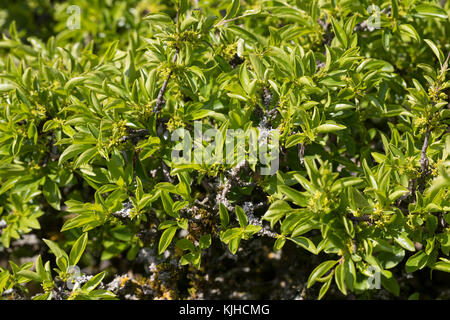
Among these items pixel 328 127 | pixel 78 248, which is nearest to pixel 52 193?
pixel 78 248

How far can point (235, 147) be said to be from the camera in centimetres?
A: 175

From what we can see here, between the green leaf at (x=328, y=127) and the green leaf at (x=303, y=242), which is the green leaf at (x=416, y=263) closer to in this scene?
the green leaf at (x=303, y=242)

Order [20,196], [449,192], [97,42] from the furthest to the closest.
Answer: [97,42], [20,196], [449,192]

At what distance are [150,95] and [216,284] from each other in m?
1.17

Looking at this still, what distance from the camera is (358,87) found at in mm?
1959

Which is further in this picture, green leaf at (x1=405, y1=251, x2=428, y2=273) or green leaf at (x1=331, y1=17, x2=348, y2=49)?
green leaf at (x1=331, y1=17, x2=348, y2=49)

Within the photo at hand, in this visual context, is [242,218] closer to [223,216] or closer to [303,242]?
[223,216]

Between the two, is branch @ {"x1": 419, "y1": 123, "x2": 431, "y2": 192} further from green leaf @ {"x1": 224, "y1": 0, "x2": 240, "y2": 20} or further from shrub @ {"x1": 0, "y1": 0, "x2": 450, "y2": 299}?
green leaf @ {"x1": 224, "y1": 0, "x2": 240, "y2": 20}

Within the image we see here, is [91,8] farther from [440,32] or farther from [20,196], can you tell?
[440,32]

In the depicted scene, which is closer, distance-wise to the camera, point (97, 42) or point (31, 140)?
point (31, 140)

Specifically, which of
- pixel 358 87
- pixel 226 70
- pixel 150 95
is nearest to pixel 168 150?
pixel 150 95

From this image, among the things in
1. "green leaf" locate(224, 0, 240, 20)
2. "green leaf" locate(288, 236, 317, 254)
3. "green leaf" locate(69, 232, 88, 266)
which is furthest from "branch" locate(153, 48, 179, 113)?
"green leaf" locate(288, 236, 317, 254)

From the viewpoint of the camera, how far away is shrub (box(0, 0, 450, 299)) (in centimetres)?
169

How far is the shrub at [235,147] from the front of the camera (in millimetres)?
1686
